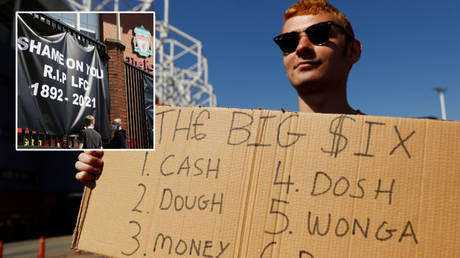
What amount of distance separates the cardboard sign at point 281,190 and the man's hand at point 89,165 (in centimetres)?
6

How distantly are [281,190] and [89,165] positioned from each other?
35.1 inches

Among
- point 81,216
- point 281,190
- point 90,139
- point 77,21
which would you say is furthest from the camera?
point 77,21

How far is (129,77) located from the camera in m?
2.01

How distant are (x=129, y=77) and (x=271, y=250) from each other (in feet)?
4.18

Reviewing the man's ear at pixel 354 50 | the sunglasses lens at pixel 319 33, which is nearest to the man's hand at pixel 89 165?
the sunglasses lens at pixel 319 33

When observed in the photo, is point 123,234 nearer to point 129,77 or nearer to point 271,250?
point 271,250

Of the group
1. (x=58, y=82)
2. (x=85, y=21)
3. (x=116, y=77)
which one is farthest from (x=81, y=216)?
(x=85, y=21)

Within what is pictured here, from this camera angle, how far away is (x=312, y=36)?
6.26ft

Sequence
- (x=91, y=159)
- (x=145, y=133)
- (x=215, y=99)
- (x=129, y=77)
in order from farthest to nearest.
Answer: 1. (x=215, y=99)
2. (x=129, y=77)
3. (x=145, y=133)
4. (x=91, y=159)

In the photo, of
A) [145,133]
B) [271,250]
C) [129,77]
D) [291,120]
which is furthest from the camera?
[129,77]

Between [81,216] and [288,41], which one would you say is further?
[288,41]

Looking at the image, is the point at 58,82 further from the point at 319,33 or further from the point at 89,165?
the point at 319,33

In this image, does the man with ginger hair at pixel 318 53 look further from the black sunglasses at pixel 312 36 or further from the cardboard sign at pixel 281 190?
the cardboard sign at pixel 281 190

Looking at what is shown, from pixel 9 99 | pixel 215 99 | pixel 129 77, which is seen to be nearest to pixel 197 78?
pixel 215 99
